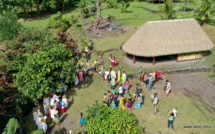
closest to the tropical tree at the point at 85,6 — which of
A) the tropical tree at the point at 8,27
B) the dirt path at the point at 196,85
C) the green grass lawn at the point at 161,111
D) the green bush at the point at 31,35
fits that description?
the tropical tree at the point at 8,27

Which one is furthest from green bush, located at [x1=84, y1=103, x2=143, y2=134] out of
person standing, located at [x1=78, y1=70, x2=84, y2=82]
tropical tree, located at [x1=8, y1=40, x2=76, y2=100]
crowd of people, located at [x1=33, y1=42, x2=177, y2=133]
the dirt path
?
the dirt path

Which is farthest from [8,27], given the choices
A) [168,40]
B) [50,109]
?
[168,40]

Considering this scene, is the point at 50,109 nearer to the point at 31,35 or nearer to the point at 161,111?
the point at 161,111

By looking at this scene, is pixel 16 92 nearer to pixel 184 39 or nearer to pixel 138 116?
pixel 138 116

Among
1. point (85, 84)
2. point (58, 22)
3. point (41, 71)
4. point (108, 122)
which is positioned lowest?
point (85, 84)

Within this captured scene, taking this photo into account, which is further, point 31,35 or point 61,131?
point 31,35

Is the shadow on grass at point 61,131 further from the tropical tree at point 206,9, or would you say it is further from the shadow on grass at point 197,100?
the tropical tree at point 206,9
